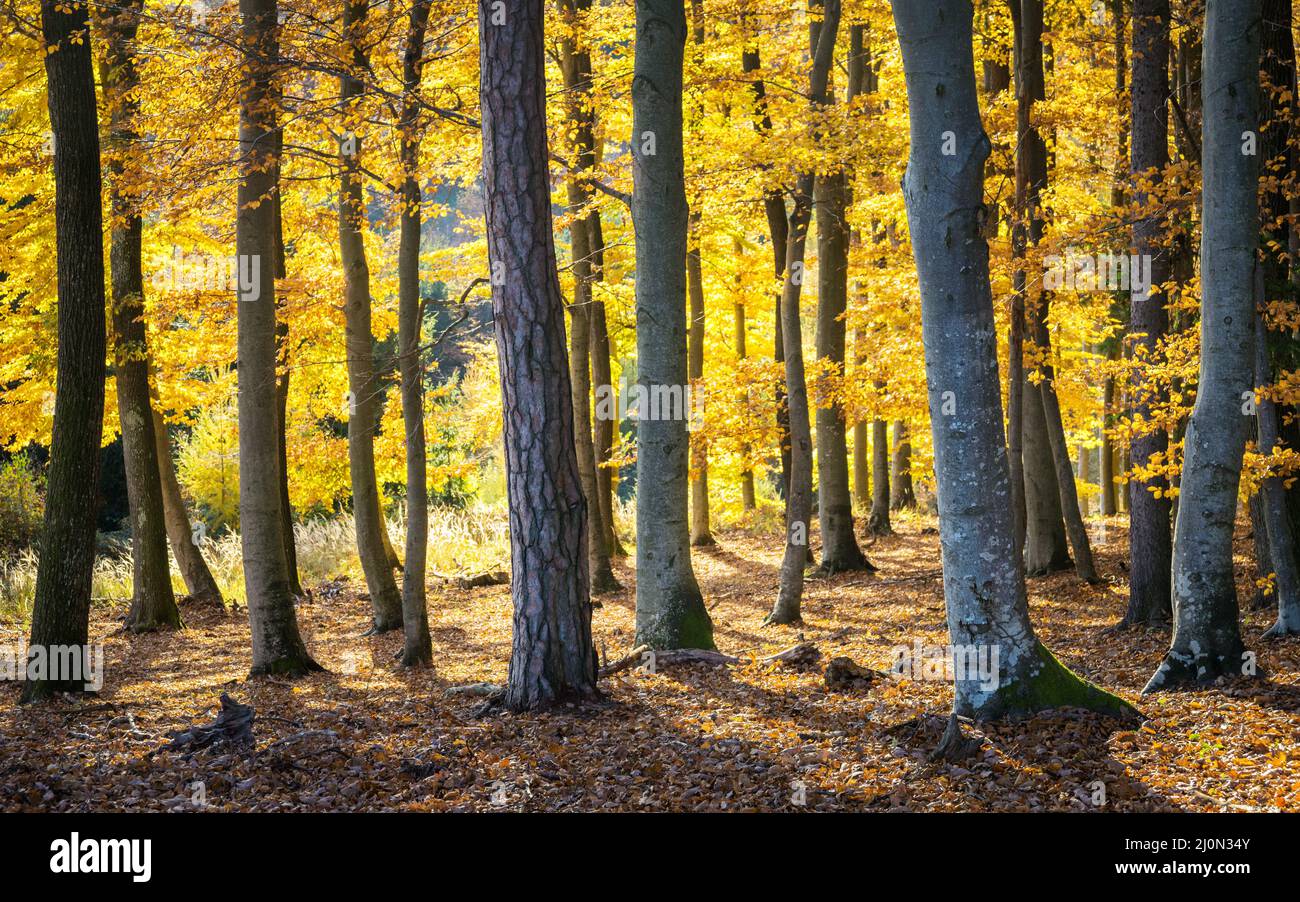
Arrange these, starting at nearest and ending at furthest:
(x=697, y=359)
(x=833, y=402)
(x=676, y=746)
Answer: (x=676, y=746) → (x=833, y=402) → (x=697, y=359)

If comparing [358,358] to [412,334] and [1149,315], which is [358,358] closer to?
[412,334]

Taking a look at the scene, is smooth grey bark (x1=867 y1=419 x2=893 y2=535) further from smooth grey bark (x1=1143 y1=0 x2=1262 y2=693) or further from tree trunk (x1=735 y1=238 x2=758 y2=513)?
smooth grey bark (x1=1143 y1=0 x2=1262 y2=693)

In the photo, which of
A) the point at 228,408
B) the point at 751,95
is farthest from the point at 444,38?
the point at 228,408

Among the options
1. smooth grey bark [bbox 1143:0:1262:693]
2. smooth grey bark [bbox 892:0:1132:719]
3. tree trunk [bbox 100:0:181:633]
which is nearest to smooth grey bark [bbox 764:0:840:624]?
smooth grey bark [bbox 1143:0:1262:693]

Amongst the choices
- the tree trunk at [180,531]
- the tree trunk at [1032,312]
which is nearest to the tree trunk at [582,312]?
the tree trunk at [1032,312]

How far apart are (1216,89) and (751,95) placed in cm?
903

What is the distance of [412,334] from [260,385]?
4.76ft

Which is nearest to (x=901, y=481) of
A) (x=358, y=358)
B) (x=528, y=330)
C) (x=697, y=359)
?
(x=697, y=359)

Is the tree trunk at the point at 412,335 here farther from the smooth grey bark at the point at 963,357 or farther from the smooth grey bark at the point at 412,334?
the smooth grey bark at the point at 963,357

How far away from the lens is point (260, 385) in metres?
9.48

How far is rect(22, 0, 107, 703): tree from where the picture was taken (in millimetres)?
8555

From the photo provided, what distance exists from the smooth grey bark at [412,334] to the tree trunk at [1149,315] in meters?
6.46

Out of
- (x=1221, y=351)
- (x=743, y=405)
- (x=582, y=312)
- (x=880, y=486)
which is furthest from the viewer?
(x=880, y=486)

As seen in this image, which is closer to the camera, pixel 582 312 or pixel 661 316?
pixel 661 316
